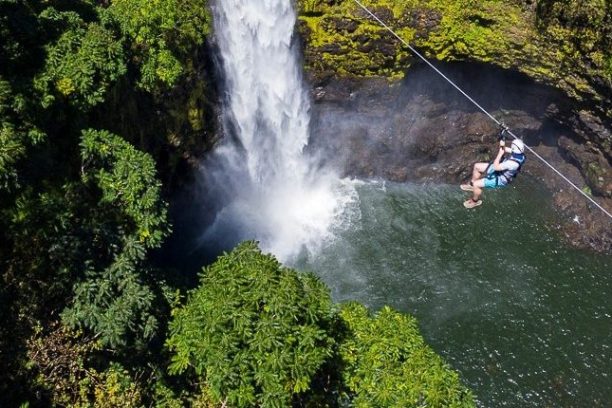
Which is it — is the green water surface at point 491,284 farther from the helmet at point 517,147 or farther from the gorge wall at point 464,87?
the helmet at point 517,147

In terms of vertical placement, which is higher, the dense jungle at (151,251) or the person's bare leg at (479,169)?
the dense jungle at (151,251)

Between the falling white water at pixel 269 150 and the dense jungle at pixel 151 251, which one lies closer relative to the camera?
the dense jungle at pixel 151 251

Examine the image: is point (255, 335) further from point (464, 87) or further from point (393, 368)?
point (464, 87)

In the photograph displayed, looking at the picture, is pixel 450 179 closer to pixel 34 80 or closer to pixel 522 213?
pixel 522 213

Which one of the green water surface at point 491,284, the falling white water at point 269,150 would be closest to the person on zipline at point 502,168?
the green water surface at point 491,284

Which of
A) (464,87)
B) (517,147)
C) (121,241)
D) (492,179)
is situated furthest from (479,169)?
(121,241)

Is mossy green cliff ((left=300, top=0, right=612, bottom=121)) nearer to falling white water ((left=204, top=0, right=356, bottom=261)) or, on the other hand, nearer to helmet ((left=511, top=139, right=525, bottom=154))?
falling white water ((left=204, top=0, right=356, bottom=261))

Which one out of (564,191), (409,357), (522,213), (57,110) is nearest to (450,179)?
(522,213)
